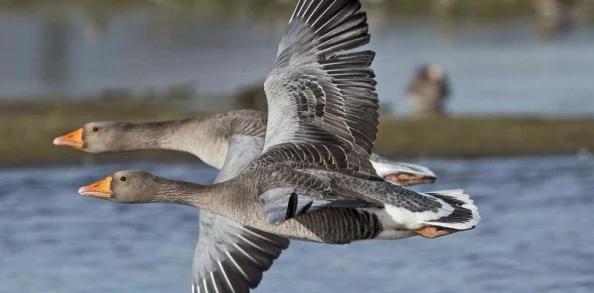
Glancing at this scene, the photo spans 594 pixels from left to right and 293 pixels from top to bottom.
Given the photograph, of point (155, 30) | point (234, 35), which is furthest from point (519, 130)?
point (155, 30)

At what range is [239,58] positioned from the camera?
91.4 ft

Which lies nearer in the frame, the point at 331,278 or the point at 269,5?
the point at 331,278

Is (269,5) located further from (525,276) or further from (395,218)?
(395,218)

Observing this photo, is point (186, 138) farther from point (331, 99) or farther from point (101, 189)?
→ point (101, 189)

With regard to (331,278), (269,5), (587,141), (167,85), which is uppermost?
(269,5)

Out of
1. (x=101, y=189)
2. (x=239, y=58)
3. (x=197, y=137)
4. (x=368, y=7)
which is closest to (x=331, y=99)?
(x=101, y=189)

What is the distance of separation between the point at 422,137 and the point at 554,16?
14.9 meters

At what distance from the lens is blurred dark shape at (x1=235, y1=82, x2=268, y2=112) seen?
19438 millimetres

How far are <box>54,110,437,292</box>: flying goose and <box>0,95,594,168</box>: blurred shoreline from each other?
17.3 ft

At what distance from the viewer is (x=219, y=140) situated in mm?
11383

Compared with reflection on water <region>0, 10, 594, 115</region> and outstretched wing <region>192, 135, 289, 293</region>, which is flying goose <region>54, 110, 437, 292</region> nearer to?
outstretched wing <region>192, 135, 289, 293</region>

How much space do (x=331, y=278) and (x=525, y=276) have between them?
5.60 feet

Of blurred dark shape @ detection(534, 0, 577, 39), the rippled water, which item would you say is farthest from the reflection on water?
the rippled water

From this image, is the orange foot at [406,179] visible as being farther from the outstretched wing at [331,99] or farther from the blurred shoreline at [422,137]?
the blurred shoreline at [422,137]
